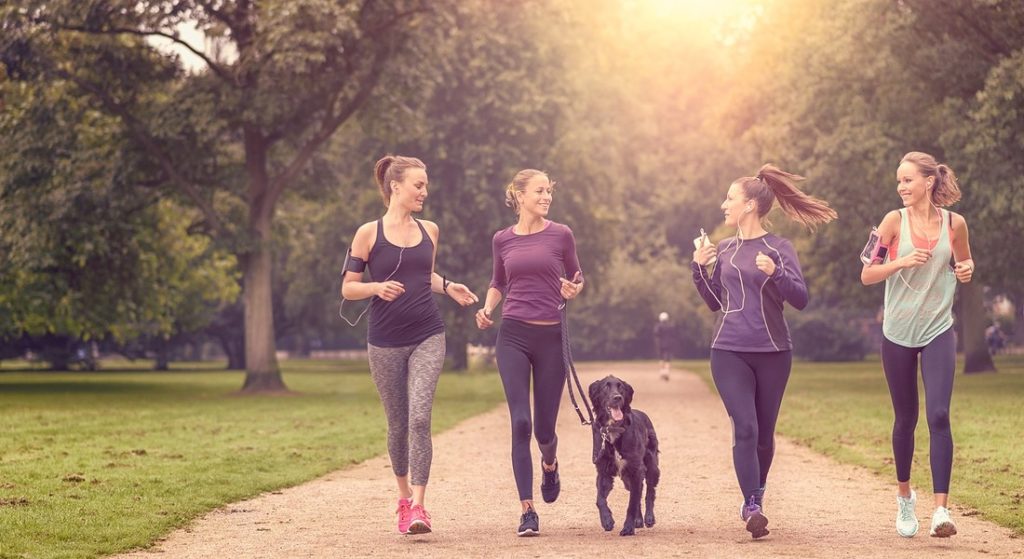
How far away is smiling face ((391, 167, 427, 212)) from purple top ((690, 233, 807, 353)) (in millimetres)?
1714

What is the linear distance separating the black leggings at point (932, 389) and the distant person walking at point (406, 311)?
264 centimetres

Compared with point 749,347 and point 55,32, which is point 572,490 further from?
point 55,32

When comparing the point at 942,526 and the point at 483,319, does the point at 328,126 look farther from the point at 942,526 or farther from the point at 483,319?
the point at 942,526

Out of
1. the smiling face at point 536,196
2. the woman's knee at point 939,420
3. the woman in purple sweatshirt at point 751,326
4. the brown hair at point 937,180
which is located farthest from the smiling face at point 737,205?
the woman's knee at point 939,420

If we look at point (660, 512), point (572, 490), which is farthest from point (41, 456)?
point (660, 512)

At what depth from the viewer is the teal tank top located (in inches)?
322

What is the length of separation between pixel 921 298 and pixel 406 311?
10.0 feet

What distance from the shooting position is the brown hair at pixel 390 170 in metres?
8.67

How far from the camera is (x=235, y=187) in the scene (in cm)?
3155

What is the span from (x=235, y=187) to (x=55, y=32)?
17.4 ft

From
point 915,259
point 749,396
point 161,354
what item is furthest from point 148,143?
point 161,354

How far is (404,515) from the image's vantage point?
8.52 m

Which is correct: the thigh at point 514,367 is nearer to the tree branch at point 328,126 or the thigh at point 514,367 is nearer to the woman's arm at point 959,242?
the woman's arm at point 959,242

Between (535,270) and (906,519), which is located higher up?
(535,270)
